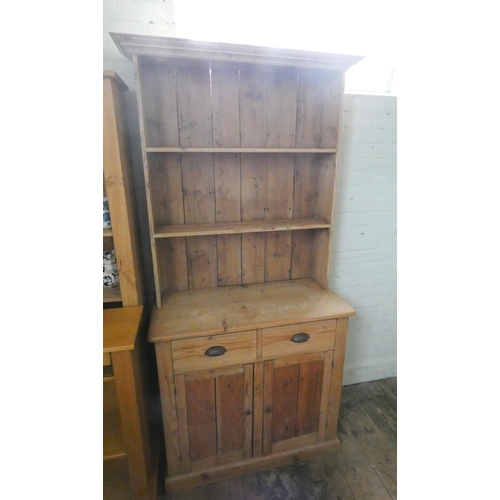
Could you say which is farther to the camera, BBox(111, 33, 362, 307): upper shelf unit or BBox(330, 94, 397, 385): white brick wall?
BBox(330, 94, 397, 385): white brick wall

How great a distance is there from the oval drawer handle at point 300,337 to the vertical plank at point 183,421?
21.9 inches

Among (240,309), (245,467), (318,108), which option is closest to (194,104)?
(318,108)

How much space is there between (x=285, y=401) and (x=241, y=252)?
84 centimetres

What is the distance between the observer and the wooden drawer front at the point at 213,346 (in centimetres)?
134

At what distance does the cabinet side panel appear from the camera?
1390 mm

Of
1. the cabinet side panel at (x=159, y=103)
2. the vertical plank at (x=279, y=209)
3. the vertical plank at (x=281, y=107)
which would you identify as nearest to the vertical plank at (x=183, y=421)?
the vertical plank at (x=279, y=209)

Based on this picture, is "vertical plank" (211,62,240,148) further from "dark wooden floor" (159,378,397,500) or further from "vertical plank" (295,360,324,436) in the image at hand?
"dark wooden floor" (159,378,397,500)

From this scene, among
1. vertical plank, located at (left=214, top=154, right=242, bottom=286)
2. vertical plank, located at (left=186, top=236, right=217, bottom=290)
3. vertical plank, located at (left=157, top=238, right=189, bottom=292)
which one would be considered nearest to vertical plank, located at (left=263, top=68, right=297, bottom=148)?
vertical plank, located at (left=214, top=154, right=242, bottom=286)

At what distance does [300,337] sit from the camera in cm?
148

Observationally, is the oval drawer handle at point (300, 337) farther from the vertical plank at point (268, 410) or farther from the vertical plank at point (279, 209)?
the vertical plank at point (279, 209)

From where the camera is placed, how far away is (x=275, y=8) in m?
1.52

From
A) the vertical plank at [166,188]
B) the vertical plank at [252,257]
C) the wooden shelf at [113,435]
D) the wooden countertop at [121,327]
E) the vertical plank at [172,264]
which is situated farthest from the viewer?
the vertical plank at [252,257]
